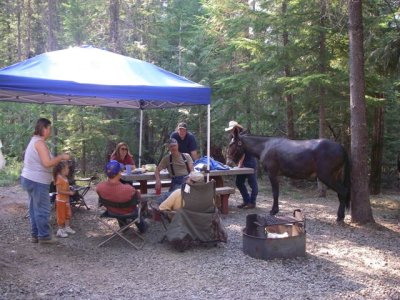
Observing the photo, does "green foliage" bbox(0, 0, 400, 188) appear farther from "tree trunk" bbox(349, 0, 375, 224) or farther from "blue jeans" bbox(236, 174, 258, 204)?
"blue jeans" bbox(236, 174, 258, 204)

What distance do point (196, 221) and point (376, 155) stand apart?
8226mm

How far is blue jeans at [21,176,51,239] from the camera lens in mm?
5922

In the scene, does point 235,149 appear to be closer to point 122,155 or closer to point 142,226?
point 122,155

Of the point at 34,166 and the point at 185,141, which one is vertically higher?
the point at 185,141

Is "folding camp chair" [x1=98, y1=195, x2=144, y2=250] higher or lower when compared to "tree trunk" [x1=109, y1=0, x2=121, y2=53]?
lower

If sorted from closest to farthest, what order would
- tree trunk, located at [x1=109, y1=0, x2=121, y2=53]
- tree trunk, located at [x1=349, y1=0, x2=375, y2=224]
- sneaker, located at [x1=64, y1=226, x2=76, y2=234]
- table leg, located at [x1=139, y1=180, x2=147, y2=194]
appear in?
1. sneaker, located at [x1=64, y1=226, x2=76, y2=234]
2. tree trunk, located at [x1=349, y1=0, x2=375, y2=224]
3. table leg, located at [x1=139, y1=180, x2=147, y2=194]
4. tree trunk, located at [x1=109, y1=0, x2=121, y2=53]

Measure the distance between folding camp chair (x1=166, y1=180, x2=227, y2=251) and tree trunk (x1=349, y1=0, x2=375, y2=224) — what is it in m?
3.06

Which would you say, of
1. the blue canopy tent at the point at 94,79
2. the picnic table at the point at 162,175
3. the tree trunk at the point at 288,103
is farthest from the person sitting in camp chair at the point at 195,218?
the tree trunk at the point at 288,103

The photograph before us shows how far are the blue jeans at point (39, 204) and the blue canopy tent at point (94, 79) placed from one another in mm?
1332

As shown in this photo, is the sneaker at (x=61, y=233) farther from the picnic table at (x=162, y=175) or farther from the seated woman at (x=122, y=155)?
the seated woman at (x=122, y=155)

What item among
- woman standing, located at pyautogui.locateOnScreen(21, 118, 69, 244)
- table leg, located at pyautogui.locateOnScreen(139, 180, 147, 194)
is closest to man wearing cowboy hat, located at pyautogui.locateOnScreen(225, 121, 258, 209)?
table leg, located at pyautogui.locateOnScreen(139, 180, 147, 194)

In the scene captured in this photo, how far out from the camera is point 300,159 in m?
8.27

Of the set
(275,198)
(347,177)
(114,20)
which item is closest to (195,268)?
(275,198)

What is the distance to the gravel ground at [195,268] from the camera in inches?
177
